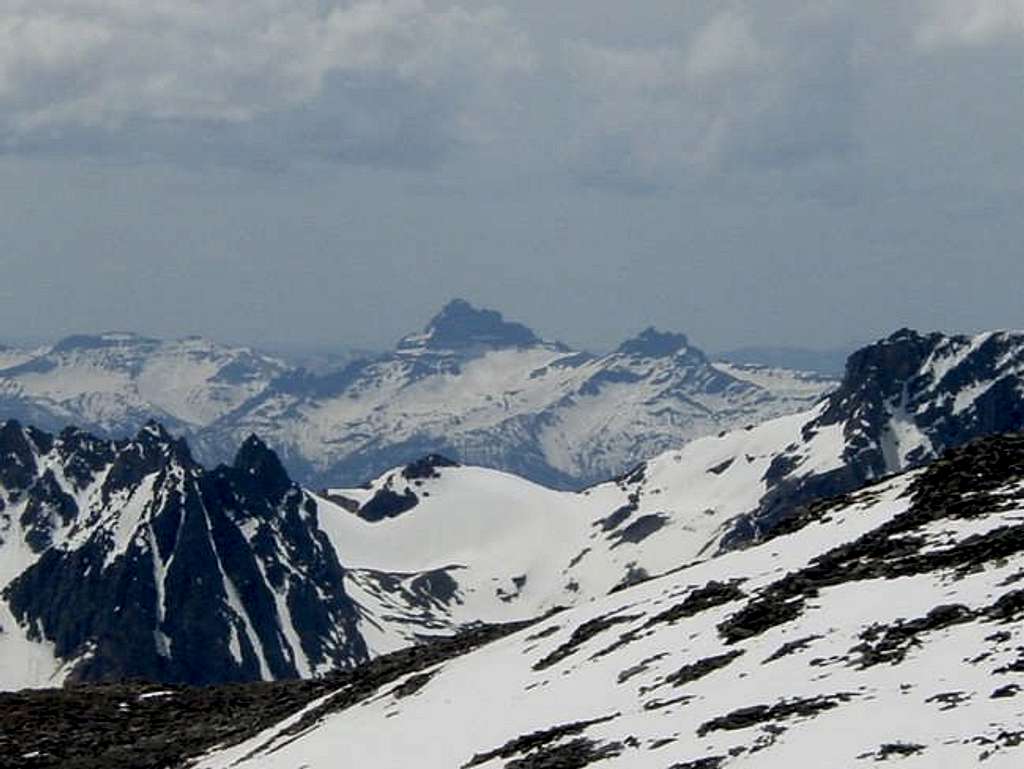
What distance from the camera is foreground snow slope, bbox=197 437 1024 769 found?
101 feet

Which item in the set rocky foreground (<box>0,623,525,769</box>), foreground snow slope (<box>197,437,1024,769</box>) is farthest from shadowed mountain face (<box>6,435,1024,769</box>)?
rocky foreground (<box>0,623,525,769</box>)

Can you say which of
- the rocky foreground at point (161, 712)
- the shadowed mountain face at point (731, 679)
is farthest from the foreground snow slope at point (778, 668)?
the rocky foreground at point (161, 712)

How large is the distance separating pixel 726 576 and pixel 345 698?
46.0ft

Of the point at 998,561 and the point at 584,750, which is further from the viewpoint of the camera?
the point at 998,561

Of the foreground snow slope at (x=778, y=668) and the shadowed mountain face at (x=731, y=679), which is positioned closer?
the foreground snow slope at (x=778, y=668)

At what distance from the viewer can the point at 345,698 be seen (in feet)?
186

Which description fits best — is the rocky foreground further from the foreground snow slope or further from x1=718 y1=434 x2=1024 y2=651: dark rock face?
x1=718 y1=434 x2=1024 y2=651: dark rock face

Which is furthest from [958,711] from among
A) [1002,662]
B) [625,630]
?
[625,630]

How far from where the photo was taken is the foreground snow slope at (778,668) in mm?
30797

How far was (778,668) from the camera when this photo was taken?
37.0m

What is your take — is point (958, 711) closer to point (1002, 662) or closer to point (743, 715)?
point (1002, 662)

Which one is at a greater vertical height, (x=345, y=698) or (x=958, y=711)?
(x=345, y=698)

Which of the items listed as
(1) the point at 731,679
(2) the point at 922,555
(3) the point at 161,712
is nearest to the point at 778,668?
(1) the point at 731,679

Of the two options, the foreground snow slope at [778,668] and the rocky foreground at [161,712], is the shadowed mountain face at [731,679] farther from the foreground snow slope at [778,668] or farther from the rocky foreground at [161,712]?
the rocky foreground at [161,712]
